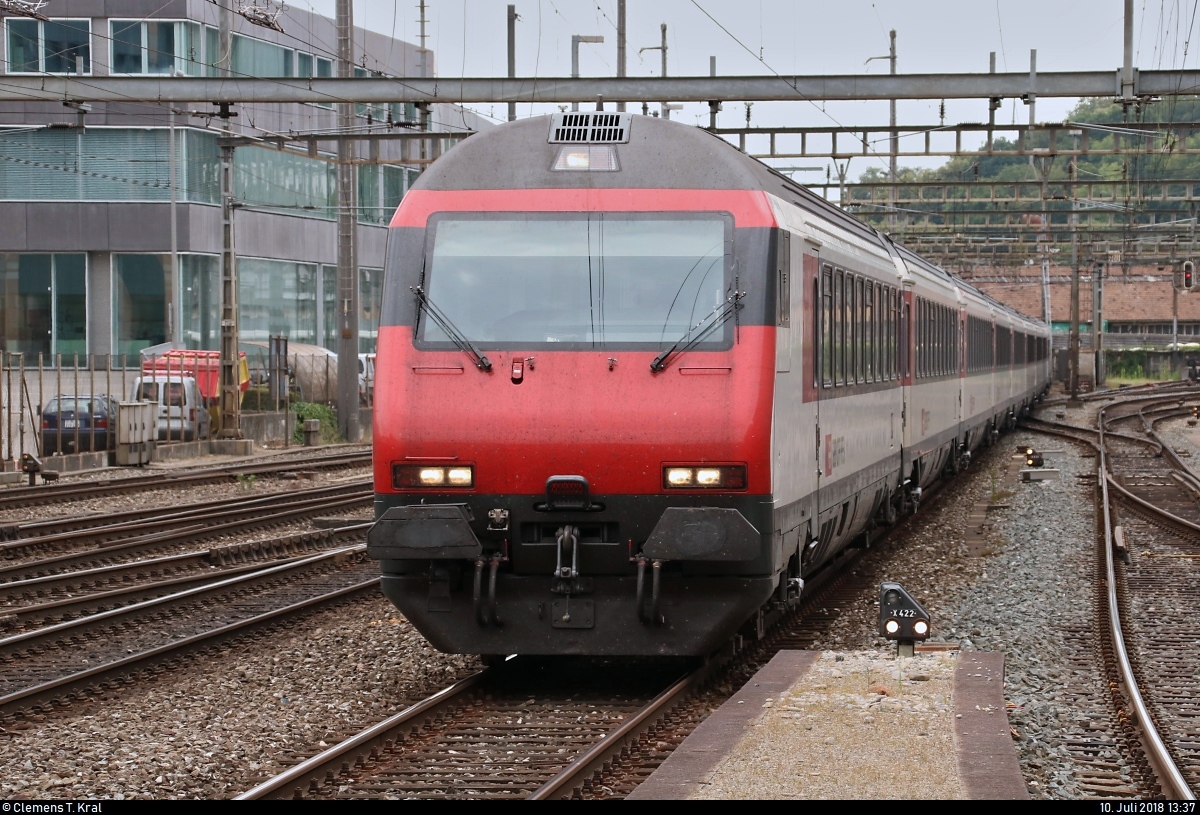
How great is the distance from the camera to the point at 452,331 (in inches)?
346

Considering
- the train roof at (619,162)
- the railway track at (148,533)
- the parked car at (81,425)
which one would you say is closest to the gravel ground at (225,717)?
the train roof at (619,162)

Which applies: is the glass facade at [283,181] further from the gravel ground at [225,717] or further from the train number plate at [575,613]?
the train number plate at [575,613]

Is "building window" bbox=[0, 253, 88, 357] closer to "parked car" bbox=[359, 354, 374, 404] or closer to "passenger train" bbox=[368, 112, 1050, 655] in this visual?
"parked car" bbox=[359, 354, 374, 404]

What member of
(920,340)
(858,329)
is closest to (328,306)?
(920,340)

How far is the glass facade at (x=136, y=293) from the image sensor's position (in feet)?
146

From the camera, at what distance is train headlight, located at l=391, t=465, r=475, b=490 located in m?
8.66

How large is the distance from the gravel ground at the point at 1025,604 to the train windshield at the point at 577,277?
261 centimetres

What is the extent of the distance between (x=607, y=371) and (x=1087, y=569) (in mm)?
7785

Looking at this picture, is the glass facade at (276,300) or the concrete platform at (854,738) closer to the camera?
the concrete platform at (854,738)

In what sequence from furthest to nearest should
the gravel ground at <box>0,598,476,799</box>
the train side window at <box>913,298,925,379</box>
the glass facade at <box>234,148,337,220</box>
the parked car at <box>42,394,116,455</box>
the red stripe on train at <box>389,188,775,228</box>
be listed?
the glass facade at <box>234,148,337,220</box> → the parked car at <box>42,394,116,455</box> → the train side window at <box>913,298,925,379</box> → the red stripe on train at <box>389,188,775,228</box> → the gravel ground at <box>0,598,476,799</box>

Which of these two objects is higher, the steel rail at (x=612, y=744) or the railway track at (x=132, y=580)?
the steel rail at (x=612, y=744)

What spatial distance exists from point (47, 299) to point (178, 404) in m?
14.5

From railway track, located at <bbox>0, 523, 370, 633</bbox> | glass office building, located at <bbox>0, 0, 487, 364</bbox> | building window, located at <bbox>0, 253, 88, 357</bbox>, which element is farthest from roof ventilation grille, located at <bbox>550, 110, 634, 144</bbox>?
building window, located at <bbox>0, 253, 88, 357</bbox>

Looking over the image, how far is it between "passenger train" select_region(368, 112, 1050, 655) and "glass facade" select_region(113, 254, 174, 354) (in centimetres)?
3738
